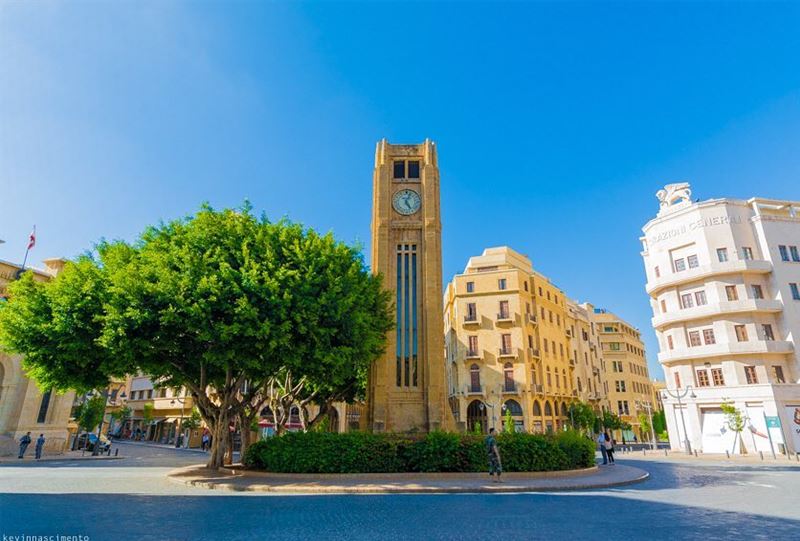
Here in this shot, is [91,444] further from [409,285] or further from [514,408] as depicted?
[514,408]

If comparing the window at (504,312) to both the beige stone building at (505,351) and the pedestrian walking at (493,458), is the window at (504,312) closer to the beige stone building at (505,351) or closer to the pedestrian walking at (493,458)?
the beige stone building at (505,351)

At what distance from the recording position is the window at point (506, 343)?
46.7 metres

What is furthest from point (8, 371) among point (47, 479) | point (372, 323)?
point (372, 323)

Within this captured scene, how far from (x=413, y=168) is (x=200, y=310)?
60.8 ft

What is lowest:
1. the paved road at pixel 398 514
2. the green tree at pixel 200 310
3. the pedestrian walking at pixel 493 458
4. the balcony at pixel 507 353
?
the paved road at pixel 398 514

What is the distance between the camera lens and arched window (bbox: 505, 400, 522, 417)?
4466 cm

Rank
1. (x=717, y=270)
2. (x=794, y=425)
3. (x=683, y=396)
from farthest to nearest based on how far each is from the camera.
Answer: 1. (x=683, y=396)
2. (x=717, y=270)
3. (x=794, y=425)

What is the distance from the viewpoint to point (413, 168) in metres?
29.6

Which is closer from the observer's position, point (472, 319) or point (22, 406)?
point (22, 406)

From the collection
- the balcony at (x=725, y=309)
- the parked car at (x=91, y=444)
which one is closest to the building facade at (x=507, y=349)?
the balcony at (x=725, y=309)

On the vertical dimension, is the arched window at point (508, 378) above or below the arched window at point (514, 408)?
above

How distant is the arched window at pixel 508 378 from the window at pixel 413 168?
25817 mm

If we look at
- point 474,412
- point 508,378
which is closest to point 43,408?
point 474,412

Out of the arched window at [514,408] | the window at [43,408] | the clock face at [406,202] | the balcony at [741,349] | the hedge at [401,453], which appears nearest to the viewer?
the hedge at [401,453]
